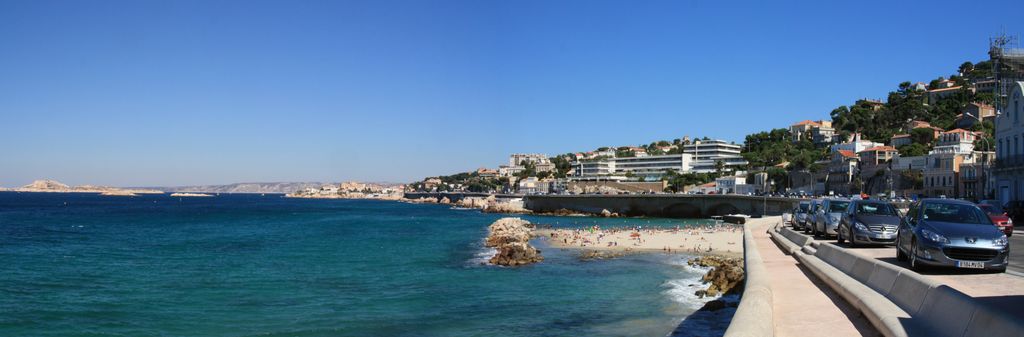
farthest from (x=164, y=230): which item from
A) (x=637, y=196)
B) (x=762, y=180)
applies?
(x=762, y=180)

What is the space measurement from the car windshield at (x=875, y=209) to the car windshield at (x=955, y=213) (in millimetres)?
6139

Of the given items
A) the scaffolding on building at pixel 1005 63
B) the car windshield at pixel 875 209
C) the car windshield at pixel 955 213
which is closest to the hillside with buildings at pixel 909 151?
the scaffolding on building at pixel 1005 63

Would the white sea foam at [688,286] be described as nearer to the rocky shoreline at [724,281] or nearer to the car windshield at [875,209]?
the rocky shoreline at [724,281]

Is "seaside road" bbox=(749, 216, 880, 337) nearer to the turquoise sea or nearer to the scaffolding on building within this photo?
the turquoise sea

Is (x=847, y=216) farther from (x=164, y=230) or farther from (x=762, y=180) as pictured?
(x=762, y=180)

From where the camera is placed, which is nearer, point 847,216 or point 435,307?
point 847,216

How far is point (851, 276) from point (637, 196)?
106261 millimetres

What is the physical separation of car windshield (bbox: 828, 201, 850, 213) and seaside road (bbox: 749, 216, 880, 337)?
31.4ft

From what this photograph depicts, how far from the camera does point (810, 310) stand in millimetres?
10672

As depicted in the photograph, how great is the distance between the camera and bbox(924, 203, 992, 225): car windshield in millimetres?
13344

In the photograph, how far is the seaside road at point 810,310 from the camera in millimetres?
9031

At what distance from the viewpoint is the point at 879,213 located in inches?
786

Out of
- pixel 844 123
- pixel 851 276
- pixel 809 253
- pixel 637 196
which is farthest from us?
pixel 844 123

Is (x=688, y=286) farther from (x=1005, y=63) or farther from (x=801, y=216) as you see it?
(x=1005, y=63)
